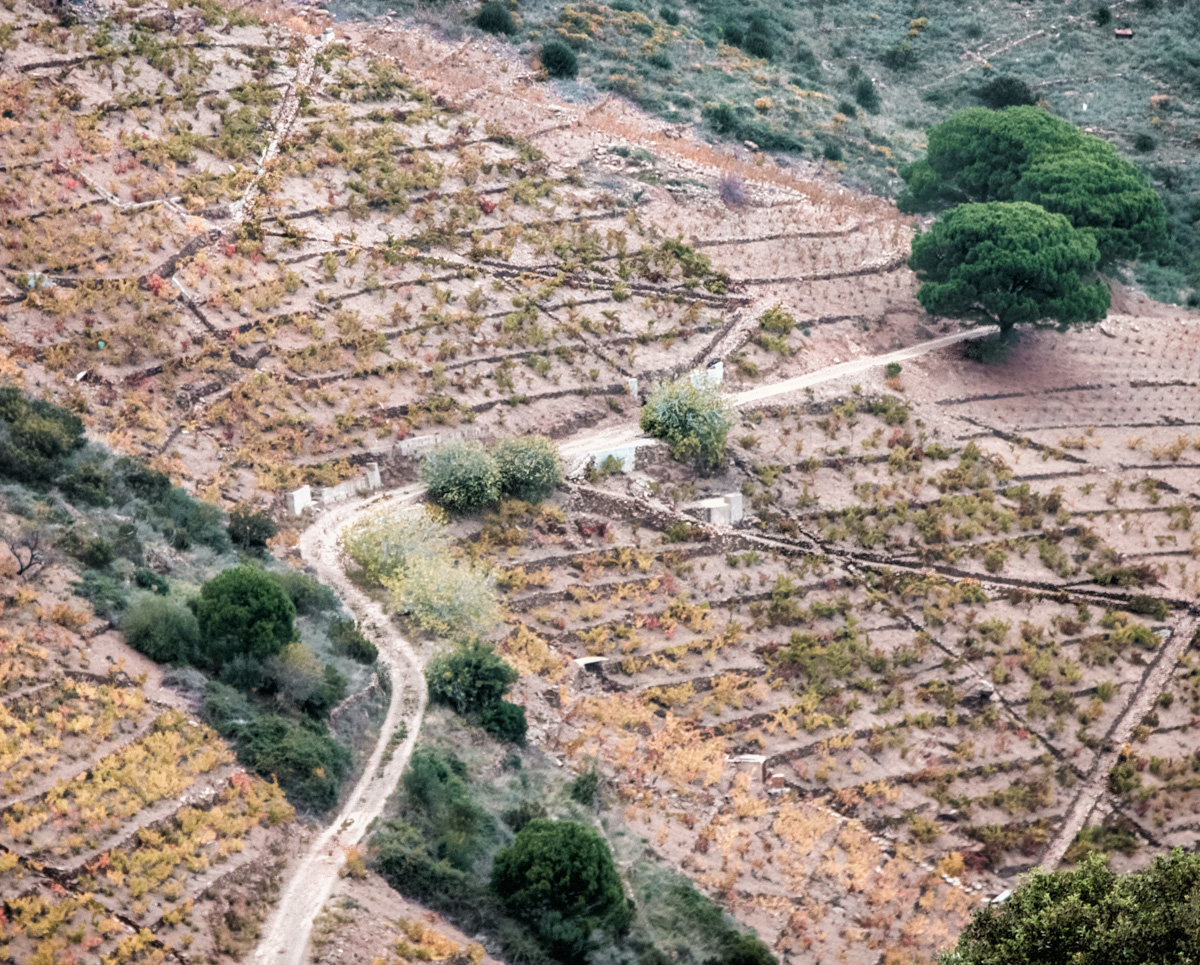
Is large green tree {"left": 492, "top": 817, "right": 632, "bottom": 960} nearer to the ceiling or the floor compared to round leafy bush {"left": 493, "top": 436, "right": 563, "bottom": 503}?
nearer to the floor

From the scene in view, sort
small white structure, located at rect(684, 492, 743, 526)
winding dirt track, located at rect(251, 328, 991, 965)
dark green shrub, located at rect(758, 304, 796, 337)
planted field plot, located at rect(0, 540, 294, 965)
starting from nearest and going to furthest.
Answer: planted field plot, located at rect(0, 540, 294, 965) → winding dirt track, located at rect(251, 328, 991, 965) → small white structure, located at rect(684, 492, 743, 526) → dark green shrub, located at rect(758, 304, 796, 337)

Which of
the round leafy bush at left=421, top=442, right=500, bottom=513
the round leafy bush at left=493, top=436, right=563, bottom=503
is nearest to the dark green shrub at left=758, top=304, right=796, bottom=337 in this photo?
the round leafy bush at left=493, top=436, right=563, bottom=503

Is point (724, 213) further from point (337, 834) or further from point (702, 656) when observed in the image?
point (337, 834)

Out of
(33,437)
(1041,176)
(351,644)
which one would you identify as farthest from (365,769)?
(1041,176)

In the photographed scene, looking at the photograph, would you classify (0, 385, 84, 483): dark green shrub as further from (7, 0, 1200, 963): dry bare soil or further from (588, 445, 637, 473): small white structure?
(588, 445, 637, 473): small white structure

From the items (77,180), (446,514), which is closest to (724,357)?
(446,514)

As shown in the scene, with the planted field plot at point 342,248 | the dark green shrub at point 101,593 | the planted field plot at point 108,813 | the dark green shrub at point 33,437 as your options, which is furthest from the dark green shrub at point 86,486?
the planted field plot at point 108,813
